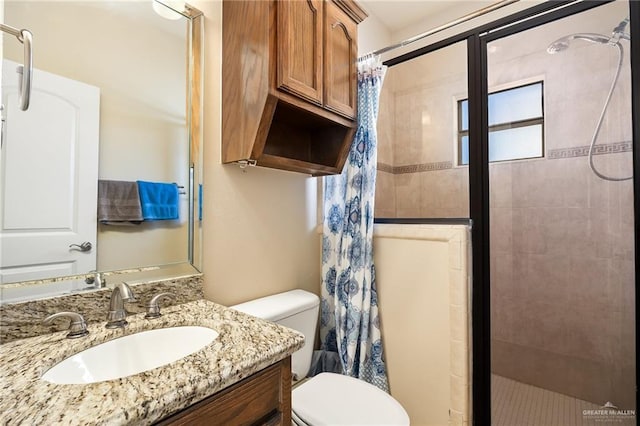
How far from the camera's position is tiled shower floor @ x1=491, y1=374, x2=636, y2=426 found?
1.39 meters

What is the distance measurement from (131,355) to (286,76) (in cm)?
105

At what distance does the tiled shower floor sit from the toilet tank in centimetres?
88

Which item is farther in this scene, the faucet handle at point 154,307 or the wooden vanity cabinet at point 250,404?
the faucet handle at point 154,307

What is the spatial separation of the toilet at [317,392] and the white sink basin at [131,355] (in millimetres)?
325

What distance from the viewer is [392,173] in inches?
83.4

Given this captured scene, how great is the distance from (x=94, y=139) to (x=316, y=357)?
4.66ft

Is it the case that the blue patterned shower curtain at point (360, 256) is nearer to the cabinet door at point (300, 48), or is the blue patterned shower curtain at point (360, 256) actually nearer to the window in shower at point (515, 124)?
the cabinet door at point (300, 48)

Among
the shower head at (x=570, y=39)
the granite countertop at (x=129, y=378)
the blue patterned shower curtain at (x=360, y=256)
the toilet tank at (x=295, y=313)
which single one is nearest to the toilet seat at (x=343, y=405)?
the toilet tank at (x=295, y=313)

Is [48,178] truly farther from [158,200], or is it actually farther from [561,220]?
[561,220]

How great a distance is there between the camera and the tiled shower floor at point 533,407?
54.7 inches

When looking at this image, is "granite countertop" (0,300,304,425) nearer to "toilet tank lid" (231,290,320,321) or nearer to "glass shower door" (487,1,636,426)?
"toilet tank lid" (231,290,320,321)

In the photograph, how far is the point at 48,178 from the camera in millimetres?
867

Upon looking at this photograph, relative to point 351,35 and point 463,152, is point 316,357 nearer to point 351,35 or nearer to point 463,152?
point 463,152

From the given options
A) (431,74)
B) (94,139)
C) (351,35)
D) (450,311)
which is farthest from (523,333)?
(94,139)
